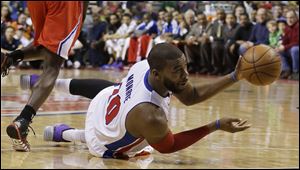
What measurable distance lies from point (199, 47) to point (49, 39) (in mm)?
9816

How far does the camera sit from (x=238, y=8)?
13930 millimetres

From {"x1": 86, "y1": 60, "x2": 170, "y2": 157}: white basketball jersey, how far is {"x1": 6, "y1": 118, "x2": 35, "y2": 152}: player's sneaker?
396 mm

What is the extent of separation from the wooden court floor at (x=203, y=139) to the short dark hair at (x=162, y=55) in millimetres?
581

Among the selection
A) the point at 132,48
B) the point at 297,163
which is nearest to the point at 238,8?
the point at 132,48

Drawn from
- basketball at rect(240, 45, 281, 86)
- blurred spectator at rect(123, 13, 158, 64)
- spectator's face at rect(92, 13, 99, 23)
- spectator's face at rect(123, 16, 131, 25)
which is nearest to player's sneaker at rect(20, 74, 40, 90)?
basketball at rect(240, 45, 281, 86)

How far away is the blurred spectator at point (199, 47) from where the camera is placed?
14.0m

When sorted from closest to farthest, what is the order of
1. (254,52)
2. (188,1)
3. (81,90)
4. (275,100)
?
1. (254,52)
2. (81,90)
3. (275,100)
4. (188,1)

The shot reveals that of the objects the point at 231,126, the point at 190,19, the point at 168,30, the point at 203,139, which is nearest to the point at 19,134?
the point at 231,126

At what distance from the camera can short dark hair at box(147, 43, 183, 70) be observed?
12.8 feet

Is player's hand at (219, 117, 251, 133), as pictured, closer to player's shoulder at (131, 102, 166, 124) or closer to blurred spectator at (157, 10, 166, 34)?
Answer: player's shoulder at (131, 102, 166, 124)

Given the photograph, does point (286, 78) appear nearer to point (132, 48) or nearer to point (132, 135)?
point (132, 48)

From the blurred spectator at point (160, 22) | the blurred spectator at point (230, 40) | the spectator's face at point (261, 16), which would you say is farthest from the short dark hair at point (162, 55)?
the blurred spectator at point (160, 22)

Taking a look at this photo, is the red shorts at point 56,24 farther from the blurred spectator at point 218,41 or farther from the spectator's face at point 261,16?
the blurred spectator at point 218,41

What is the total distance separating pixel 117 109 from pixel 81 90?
2.78 ft
